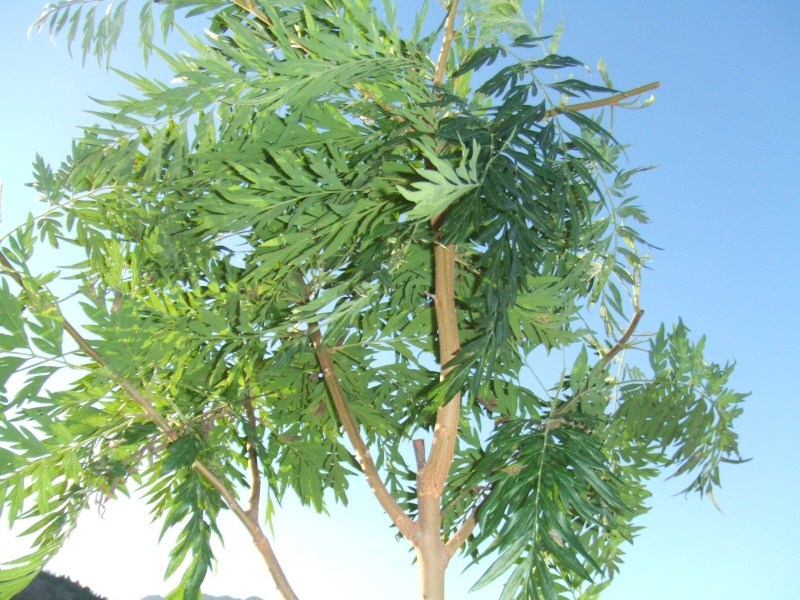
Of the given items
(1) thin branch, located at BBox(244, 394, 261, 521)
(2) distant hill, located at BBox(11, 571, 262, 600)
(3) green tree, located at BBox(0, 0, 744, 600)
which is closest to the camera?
(3) green tree, located at BBox(0, 0, 744, 600)

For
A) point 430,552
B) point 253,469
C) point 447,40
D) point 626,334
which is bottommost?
point 430,552

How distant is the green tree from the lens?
2.77 ft

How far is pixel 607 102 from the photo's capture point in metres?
0.97

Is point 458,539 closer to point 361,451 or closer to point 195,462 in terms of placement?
point 361,451

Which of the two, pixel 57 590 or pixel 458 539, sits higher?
pixel 57 590

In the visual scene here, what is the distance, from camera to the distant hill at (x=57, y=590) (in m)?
3.08

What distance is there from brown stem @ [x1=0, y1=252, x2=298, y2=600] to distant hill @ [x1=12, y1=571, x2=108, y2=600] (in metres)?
2.41

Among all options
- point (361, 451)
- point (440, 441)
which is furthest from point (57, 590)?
point (440, 441)

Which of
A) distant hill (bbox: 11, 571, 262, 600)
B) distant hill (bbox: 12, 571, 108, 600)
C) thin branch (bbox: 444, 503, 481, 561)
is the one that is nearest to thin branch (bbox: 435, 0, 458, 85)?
thin branch (bbox: 444, 503, 481, 561)

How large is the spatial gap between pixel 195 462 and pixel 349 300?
423 mm

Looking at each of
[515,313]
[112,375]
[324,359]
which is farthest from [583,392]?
[112,375]

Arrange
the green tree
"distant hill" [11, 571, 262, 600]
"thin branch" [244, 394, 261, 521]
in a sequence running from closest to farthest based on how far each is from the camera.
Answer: the green tree → "thin branch" [244, 394, 261, 521] → "distant hill" [11, 571, 262, 600]

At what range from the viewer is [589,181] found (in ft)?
2.79

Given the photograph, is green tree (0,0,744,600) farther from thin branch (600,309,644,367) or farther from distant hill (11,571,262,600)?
distant hill (11,571,262,600)
